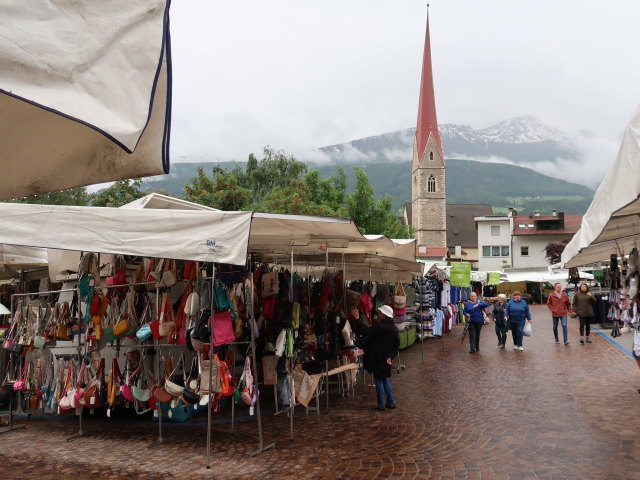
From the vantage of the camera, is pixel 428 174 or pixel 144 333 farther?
pixel 428 174

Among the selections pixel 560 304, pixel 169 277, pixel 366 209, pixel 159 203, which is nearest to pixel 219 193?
pixel 366 209

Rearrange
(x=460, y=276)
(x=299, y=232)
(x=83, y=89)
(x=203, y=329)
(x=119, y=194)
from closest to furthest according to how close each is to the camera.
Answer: (x=83, y=89) → (x=203, y=329) → (x=299, y=232) → (x=460, y=276) → (x=119, y=194)

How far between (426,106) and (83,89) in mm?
85456

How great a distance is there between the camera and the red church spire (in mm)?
83312

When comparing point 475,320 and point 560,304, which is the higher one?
point 560,304

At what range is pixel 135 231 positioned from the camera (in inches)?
229

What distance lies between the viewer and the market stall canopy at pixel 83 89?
5.13ft

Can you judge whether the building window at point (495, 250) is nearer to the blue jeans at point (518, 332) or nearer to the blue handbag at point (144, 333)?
the blue jeans at point (518, 332)

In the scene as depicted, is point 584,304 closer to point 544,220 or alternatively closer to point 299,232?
point 299,232

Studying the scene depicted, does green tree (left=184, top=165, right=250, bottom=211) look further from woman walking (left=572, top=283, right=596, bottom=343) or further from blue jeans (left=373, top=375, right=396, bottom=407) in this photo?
blue jeans (left=373, top=375, right=396, bottom=407)

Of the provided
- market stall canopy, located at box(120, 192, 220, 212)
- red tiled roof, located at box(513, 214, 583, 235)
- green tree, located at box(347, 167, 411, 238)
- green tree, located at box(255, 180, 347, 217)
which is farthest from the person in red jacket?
red tiled roof, located at box(513, 214, 583, 235)

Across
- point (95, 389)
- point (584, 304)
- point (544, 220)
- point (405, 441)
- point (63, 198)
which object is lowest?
point (405, 441)

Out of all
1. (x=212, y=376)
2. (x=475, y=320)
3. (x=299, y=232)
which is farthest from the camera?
(x=475, y=320)

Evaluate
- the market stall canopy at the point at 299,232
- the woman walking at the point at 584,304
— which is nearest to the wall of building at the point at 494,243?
the woman walking at the point at 584,304
